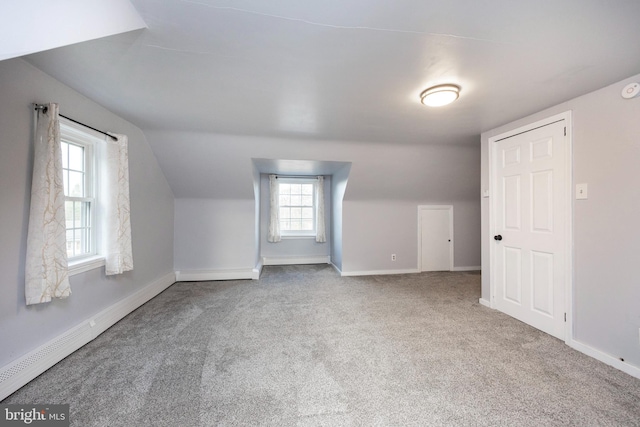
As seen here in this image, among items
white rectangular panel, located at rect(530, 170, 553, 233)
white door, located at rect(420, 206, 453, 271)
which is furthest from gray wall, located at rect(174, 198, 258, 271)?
white rectangular panel, located at rect(530, 170, 553, 233)

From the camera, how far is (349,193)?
14.4ft

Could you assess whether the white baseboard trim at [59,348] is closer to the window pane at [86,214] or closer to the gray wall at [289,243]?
the window pane at [86,214]

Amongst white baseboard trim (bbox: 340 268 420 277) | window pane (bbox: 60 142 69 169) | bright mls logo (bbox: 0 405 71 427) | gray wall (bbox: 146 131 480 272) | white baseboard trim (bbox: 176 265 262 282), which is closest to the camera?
bright mls logo (bbox: 0 405 71 427)

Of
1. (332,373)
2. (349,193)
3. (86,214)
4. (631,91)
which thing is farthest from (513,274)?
(86,214)

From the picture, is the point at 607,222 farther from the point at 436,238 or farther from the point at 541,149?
the point at 436,238

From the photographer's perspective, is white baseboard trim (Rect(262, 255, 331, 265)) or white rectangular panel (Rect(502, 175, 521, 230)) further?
white baseboard trim (Rect(262, 255, 331, 265))

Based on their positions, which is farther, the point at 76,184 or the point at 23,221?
the point at 76,184

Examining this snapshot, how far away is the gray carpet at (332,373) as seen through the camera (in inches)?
55.1

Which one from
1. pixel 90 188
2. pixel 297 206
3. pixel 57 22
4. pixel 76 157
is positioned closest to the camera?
pixel 57 22

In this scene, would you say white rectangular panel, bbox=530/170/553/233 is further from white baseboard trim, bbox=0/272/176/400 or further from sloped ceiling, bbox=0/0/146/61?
white baseboard trim, bbox=0/272/176/400

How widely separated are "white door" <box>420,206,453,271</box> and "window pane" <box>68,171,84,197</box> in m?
4.88

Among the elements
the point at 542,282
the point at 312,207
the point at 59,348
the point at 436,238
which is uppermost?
the point at 312,207

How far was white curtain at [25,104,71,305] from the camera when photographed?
1.69 meters

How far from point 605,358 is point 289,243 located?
4.66 meters
